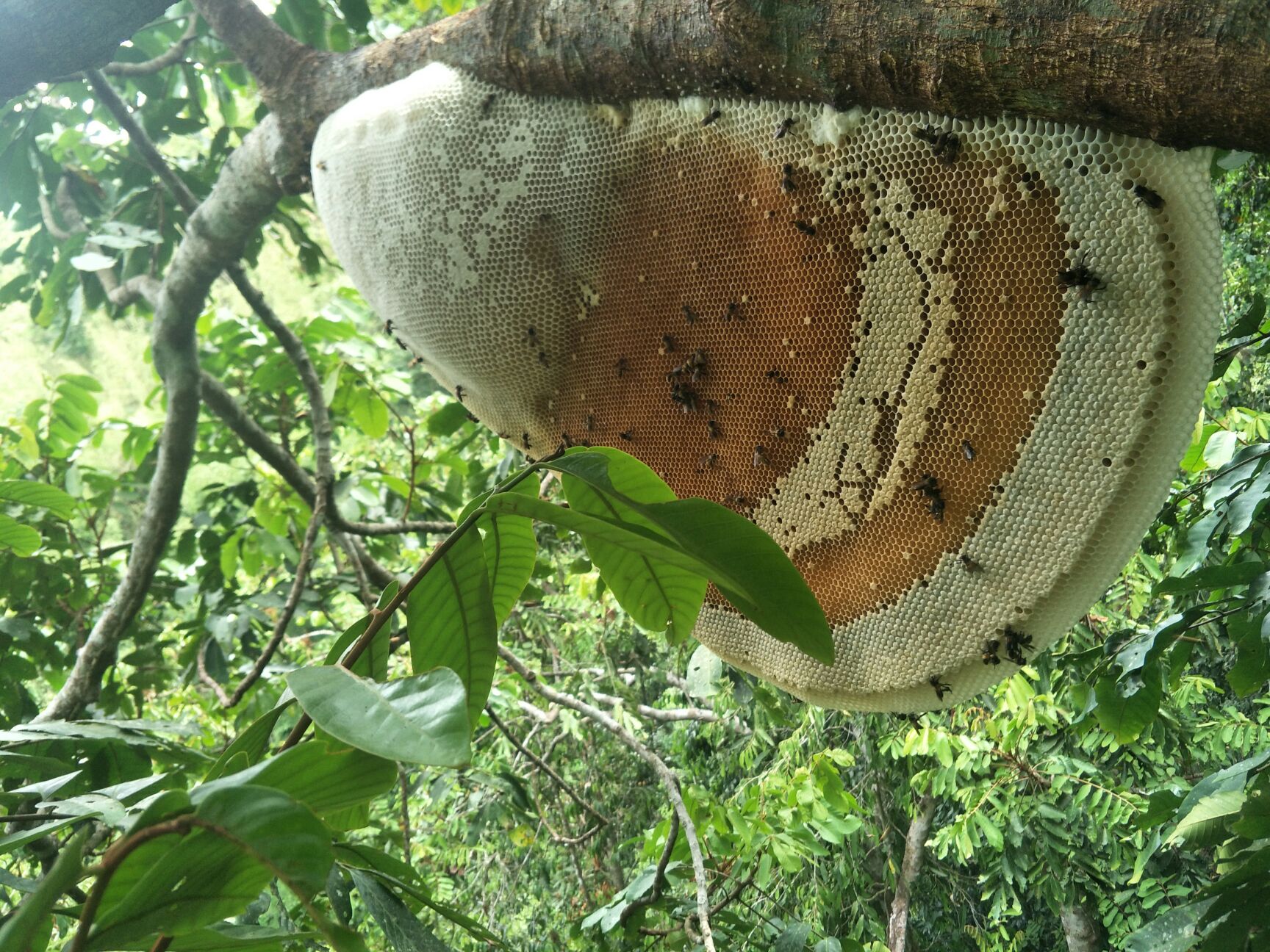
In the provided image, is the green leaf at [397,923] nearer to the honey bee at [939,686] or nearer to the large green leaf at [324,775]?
the large green leaf at [324,775]

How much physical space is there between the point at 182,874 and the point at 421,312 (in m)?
0.63

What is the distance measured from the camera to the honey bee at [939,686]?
0.75 meters

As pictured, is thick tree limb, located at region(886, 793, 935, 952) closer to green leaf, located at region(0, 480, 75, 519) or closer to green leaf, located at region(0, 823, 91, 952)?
green leaf, located at region(0, 480, 75, 519)

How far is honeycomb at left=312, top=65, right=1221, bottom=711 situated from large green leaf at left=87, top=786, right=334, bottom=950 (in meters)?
0.52

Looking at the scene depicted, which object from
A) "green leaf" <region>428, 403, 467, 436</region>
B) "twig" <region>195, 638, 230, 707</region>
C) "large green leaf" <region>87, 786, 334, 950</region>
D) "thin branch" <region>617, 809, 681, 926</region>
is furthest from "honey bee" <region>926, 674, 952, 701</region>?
"twig" <region>195, 638, 230, 707</region>

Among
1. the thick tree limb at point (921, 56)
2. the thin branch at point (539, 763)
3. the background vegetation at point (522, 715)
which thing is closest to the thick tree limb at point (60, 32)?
the thick tree limb at point (921, 56)

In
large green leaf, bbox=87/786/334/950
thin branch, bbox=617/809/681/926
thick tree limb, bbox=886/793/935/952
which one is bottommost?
thick tree limb, bbox=886/793/935/952

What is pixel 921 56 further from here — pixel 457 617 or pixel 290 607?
pixel 290 607

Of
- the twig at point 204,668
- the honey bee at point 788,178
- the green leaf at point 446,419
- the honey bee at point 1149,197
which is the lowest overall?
the twig at point 204,668

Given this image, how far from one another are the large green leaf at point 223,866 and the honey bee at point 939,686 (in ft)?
1.83

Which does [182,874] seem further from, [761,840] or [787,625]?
[761,840]

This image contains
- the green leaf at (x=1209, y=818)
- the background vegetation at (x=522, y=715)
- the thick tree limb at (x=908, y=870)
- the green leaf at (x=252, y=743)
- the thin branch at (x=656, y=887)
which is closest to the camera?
the green leaf at (x=252, y=743)

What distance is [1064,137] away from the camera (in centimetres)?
52

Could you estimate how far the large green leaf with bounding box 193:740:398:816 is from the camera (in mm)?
377
